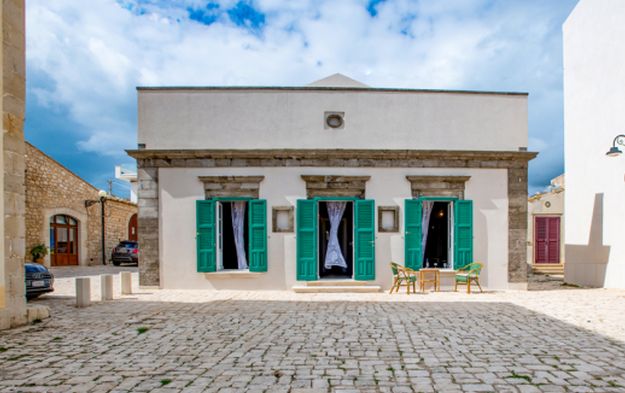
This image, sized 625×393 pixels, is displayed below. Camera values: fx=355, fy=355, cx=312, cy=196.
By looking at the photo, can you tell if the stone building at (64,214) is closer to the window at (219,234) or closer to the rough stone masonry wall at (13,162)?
the window at (219,234)

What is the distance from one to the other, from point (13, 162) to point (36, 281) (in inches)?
127

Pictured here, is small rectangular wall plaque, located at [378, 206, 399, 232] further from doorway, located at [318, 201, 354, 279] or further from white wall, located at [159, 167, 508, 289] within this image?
doorway, located at [318, 201, 354, 279]

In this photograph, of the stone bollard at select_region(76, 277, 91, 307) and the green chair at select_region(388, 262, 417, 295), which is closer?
the stone bollard at select_region(76, 277, 91, 307)

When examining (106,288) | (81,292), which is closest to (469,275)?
(106,288)

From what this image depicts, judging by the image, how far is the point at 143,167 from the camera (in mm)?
8703

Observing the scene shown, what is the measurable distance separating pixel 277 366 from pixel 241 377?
1.45 feet

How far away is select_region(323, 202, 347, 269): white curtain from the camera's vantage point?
9.05 meters

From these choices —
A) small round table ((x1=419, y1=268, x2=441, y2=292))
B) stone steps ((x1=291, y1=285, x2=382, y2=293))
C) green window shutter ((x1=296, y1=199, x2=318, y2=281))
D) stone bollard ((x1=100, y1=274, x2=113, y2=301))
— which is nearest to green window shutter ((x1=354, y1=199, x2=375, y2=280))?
stone steps ((x1=291, y1=285, x2=382, y2=293))

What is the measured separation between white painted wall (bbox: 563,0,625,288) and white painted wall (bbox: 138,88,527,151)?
232 centimetres

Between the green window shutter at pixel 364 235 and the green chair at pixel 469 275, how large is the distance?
79.5 inches

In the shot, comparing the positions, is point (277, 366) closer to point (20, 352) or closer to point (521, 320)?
point (20, 352)

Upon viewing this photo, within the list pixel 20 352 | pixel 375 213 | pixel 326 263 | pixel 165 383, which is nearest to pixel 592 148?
pixel 375 213

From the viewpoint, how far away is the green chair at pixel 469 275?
8234mm

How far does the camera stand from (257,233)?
28.4 ft
